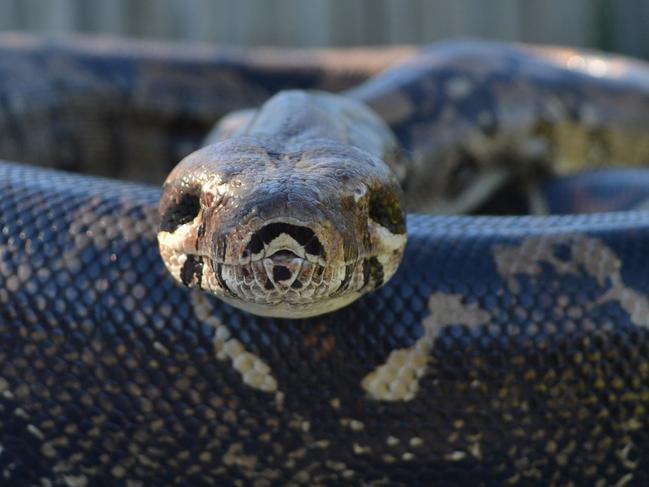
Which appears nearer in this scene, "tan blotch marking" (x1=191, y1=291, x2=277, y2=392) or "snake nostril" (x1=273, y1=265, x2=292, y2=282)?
"snake nostril" (x1=273, y1=265, x2=292, y2=282)

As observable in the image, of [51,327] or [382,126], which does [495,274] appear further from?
[382,126]

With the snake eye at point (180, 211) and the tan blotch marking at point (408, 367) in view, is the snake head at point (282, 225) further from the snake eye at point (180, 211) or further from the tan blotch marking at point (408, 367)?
the tan blotch marking at point (408, 367)

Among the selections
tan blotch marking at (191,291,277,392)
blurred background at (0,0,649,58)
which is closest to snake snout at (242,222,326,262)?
tan blotch marking at (191,291,277,392)

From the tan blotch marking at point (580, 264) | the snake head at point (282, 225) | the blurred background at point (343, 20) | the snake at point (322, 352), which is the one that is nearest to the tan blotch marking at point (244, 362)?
the snake at point (322, 352)

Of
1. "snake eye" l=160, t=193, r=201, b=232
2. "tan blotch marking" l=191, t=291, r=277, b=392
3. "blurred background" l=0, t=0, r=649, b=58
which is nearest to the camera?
"snake eye" l=160, t=193, r=201, b=232

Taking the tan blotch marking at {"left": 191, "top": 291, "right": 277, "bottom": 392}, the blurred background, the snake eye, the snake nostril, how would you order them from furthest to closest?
the blurred background
the tan blotch marking at {"left": 191, "top": 291, "right": 277, "bottom": 392}
the snake eye
the snake nostril

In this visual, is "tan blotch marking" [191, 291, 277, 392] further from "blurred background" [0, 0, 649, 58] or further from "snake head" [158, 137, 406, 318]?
"blurred background" [0, 0, 649, 58]
